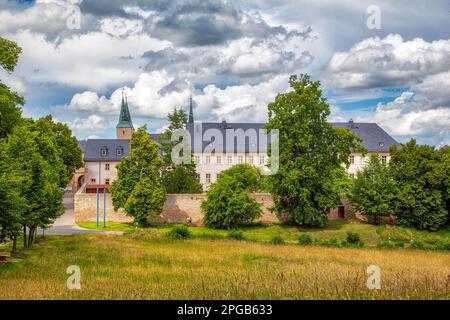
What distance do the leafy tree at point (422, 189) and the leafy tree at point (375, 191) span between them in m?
0.72

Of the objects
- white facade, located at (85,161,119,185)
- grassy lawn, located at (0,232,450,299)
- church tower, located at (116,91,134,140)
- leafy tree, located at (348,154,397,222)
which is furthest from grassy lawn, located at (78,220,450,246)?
church tower, located at (116,91,134,140)

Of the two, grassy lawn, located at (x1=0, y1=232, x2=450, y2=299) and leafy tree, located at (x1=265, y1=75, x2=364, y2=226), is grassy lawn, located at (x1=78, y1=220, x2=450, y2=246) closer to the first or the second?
leafy tree, located at (x1=265, y1=75, x2=364, y2=226)

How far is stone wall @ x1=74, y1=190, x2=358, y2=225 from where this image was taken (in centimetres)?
4547

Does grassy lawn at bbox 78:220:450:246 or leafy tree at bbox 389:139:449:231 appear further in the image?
leafy tree at bbox 389:139:449:231

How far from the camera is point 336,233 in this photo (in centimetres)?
3994

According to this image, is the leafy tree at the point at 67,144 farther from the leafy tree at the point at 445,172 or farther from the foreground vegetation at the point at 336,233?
the leafy tree at the point at 445,172

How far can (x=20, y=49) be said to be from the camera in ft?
86.2

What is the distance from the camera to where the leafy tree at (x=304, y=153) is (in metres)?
40.4

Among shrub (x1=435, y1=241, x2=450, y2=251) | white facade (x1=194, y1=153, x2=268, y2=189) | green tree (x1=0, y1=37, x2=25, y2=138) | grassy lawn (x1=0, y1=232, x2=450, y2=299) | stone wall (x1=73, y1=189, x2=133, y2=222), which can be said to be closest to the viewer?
grassy lawn (x1=0, y1=232, x2=450, y2=299)

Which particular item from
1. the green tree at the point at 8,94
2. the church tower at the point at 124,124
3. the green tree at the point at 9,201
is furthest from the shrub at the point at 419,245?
the church tower at the point at 124,124

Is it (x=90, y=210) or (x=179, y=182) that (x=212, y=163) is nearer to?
(x=179, y=182)

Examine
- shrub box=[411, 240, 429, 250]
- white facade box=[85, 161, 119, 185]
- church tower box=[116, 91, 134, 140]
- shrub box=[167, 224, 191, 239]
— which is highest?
church tower box=[116, 91, 134, 140]

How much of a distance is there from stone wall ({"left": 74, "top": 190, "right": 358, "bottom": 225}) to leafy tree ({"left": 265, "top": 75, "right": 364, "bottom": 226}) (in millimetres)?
3247
